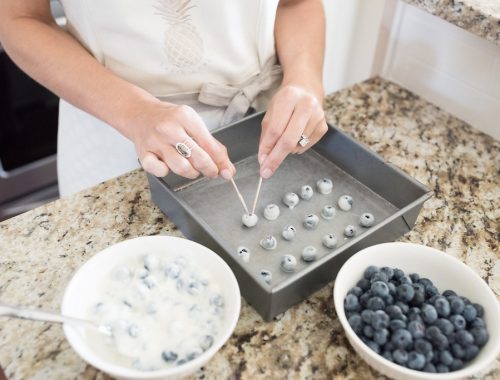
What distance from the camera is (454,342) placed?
61 cm

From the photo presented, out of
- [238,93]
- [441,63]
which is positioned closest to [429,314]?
[238,93]

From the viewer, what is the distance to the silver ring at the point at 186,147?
2.44 feet

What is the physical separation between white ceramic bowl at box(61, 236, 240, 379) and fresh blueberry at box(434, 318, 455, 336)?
0.79 feet

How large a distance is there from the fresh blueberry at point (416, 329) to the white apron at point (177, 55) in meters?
0.53

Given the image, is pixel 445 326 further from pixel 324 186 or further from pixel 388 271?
pixel 324 186

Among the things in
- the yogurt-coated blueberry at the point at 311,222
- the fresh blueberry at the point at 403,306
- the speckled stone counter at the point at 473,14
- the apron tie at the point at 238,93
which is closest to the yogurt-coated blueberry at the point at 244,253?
the yogurt-coated blueberry at the point at 311,222

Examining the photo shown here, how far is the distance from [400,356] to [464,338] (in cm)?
8

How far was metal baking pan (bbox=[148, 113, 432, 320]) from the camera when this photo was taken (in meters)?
0.68

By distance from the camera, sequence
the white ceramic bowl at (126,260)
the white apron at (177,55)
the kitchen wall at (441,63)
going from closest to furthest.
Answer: the white ceramic bowl at (126,260) → the white apron at (177,55) → the kitchen wall at (441,63)

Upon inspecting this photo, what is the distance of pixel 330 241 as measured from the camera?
0.77 metres

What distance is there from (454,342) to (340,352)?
139 mm

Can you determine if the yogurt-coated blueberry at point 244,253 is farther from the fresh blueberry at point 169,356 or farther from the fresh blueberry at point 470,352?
the fresh blueberry at point 470,352

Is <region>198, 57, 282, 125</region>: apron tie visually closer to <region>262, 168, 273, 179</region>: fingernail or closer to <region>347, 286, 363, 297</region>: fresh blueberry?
<region>262, 168, 273, 179</region>: fingernail

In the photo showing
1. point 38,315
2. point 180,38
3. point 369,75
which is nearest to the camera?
point 38,315
